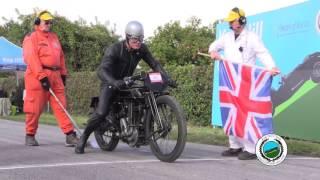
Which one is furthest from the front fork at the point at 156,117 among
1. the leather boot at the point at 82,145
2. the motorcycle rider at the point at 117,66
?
the leather boot at the point at 82,145

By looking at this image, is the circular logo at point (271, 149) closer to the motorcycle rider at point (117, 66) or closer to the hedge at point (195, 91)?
the motorcycle rider at point (117, 66)

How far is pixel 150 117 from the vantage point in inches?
317

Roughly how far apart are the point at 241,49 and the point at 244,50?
0.04 meters

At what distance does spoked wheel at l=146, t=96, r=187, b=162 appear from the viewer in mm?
7570

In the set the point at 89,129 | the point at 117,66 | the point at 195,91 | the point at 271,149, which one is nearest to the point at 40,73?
the point at 89,129

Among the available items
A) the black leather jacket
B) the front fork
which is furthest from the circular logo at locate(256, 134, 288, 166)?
the black leather jacket

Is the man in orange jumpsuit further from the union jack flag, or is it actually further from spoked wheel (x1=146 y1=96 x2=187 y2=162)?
the union jack flag

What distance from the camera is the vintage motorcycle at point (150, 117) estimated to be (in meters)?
7.68

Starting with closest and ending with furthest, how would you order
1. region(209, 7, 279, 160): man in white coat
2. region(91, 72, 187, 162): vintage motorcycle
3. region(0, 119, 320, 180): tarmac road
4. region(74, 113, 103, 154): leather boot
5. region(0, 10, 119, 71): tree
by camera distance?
1. region(0, 119, 320, 180): tarmac road
2. region(91, 72, 187, 162): vintage motorcycle
3. region(209, 7, 279, 160): man in white coat
4. region(74, 113, 103, 154): leather boot
5. region(0, 10, 119, 71): tree

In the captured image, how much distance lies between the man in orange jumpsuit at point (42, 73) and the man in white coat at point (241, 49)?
99.4 inches

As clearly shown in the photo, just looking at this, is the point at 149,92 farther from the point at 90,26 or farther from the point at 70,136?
the point at 90,26

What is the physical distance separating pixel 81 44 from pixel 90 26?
4.29 metres

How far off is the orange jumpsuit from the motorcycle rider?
4.19 ft

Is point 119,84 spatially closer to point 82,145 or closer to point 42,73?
point 82,145
